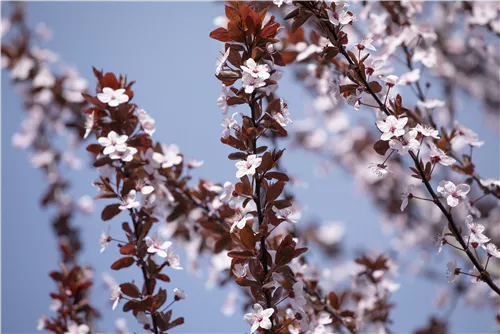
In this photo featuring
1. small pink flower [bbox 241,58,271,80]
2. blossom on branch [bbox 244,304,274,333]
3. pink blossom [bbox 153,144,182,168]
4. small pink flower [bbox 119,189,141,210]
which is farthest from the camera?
pink blossom [bbox 153,144,182,168]

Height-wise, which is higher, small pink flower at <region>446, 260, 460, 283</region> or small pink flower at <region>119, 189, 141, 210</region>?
small pink flower at <region>119, 189, 141, 210</region>

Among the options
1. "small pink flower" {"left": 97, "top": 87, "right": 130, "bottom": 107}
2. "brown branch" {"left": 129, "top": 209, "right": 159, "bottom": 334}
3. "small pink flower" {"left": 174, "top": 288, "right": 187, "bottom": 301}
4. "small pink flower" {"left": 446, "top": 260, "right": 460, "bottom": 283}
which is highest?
"small pink flower" {"left": 97, "top": 87, "right": 130, "bottom": 107}

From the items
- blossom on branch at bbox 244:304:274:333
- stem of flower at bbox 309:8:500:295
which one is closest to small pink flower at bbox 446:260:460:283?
stem of flower at bbox 309:8:500:295

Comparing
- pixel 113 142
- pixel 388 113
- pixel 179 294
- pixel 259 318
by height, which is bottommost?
pixel 259 318

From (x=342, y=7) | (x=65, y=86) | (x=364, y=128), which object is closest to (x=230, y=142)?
(x=342, y=7)

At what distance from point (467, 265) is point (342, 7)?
301 centimetres

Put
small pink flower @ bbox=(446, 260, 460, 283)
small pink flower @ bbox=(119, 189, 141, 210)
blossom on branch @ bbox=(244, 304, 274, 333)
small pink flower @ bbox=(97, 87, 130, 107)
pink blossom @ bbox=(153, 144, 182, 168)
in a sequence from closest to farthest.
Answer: blossom on branch @ bbox=(244, 304, 274, 333) < small pink flower @ bbox=(446, 260, 460, 283) < small pink flower @ bbox=(119, 189, 141, 210) < small pink flower @ bbox=(97, 87, 130, 107) < pink blossom @ bbox=(153, 144, 182, 168)

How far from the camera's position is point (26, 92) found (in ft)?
13.4

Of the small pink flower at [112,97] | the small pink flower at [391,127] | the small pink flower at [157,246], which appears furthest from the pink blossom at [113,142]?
the small pink flower at [391,127]

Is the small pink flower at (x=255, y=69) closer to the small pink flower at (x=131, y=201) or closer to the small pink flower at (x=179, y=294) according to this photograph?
the small pink flower at (x=131, y=201)

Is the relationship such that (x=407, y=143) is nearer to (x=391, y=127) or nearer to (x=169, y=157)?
(x=391, y=127)

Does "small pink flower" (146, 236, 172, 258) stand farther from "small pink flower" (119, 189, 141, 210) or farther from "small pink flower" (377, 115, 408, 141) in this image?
"small pink flower" (377, 115, 408, 141)

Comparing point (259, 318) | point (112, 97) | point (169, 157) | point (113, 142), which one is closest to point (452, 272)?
point (259, 318)

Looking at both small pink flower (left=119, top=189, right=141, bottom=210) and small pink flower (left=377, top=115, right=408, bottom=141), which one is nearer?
small pink flower (left=377, top=115, right=408, bottom=141)
